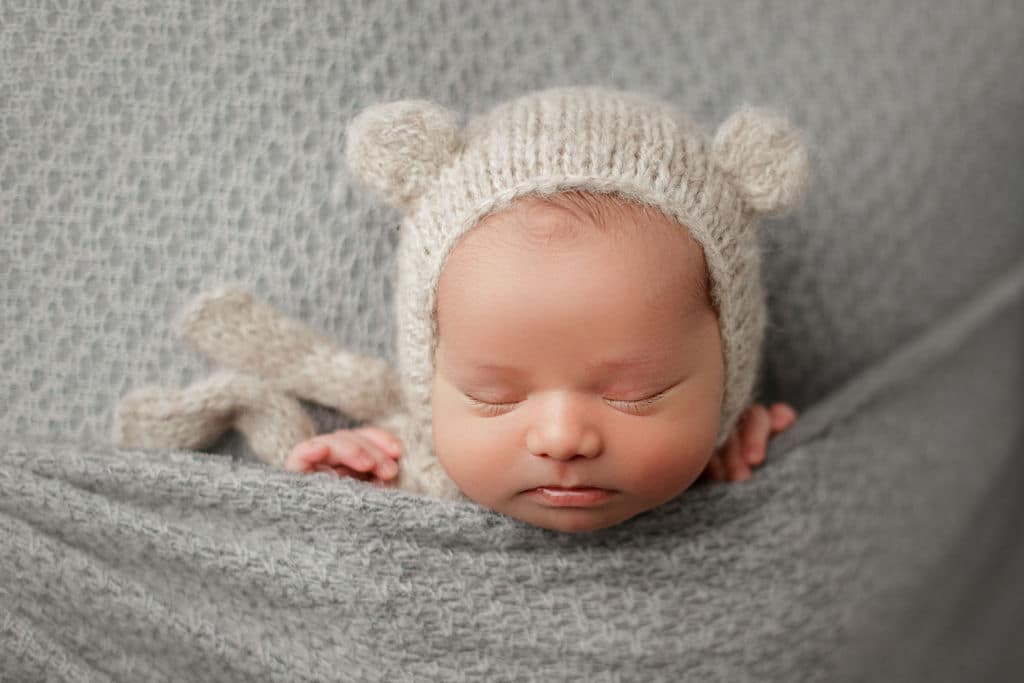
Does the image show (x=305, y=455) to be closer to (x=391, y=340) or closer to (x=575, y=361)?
(x=391, y=340)

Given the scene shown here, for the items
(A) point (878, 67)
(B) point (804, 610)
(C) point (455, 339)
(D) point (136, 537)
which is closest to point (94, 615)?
(D) point (136, 537)

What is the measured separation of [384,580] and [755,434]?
0.39 meters

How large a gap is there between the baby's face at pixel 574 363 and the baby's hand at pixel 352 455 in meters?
0.12

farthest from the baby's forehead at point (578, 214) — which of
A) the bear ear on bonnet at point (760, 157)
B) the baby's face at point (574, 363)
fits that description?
the bear ear on bonnet at point (760, 157)

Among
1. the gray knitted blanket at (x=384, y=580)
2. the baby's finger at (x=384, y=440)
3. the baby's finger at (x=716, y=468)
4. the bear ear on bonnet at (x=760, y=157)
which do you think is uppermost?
the bear ear on bonnet at (x=760, y=157)

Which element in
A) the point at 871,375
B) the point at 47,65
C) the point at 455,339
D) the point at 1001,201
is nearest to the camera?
the point at 455,339

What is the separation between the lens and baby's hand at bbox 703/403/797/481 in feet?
3.19

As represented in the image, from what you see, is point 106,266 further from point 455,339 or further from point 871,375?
point 871,375

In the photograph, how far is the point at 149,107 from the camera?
0.96 metres

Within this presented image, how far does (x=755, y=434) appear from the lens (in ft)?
3.25

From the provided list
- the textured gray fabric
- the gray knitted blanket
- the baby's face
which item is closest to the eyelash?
the baby's face

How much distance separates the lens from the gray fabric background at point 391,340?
0.85 metres

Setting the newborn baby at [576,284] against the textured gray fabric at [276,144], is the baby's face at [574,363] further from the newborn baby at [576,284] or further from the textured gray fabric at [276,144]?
the textured gray fabric at [276,144]

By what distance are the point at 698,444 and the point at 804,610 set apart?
27 centimetres
